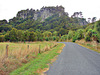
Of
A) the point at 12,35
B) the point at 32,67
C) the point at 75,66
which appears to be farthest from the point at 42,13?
the point at 32,67

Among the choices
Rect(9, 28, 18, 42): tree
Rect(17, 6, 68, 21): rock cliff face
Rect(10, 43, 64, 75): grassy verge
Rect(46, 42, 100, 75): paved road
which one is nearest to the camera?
Rect(10, 43, 64, 75): grassy verge

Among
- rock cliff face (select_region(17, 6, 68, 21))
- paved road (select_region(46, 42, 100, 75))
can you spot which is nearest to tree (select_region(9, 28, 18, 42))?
paved road (select_region(46, 42, 100, 75))

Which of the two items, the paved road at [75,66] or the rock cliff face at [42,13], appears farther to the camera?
the rock cliff face at [42,13]

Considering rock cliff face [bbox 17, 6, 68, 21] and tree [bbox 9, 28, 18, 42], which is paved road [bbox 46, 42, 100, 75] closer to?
tree [bbox 9, 28, 18, 42]

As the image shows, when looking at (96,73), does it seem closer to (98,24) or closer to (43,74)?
(43,74)

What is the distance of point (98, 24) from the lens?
22.9 meters

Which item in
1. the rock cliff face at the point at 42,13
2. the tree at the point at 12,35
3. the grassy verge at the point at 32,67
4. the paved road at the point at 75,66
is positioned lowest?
the paved road at the point at 75,66

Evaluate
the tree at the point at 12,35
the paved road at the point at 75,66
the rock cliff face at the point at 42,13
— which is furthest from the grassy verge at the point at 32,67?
the rock cliff face at the point at 42,13

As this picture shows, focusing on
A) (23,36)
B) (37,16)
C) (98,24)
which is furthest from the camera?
(37,16)

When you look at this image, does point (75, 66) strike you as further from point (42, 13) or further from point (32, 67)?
point (42, 13)

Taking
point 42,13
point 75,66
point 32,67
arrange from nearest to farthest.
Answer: point 32,67 < point 75,66 < point 42,13

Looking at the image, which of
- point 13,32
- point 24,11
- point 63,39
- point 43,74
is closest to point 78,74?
point 43,74

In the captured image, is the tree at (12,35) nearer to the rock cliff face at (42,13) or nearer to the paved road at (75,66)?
the paved road at (75,66)

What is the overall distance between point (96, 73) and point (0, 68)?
5.41 m
